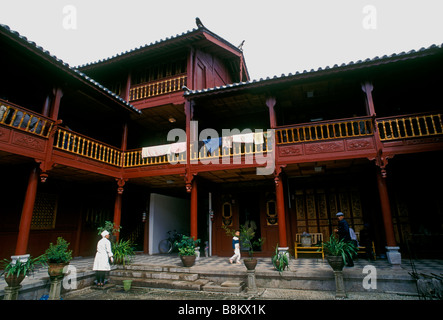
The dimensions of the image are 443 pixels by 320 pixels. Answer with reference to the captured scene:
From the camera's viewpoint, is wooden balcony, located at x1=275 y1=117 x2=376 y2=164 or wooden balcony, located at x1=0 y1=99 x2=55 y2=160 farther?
wooden balcony, located at x1=275 y1=117 x2=376 y2=164

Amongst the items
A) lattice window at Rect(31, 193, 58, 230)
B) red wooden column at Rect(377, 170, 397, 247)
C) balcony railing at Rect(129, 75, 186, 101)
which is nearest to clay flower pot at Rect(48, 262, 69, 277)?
lattice window at Rect(31, 193, 58, 230)

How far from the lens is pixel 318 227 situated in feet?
37.3

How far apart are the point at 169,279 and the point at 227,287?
2208 millimetres

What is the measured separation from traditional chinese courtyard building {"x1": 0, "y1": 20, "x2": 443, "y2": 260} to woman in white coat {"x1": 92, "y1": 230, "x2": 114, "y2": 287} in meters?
2.12

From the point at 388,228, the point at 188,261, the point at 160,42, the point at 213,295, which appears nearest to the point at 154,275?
the point at 188,261

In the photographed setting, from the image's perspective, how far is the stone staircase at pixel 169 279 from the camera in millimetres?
7410

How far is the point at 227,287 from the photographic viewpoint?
722 centimetres

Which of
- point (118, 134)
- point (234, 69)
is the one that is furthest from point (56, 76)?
point (234, 69)

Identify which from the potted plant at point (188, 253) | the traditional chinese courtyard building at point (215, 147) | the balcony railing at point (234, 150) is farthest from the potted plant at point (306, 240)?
the potted plant at point (188, 253)

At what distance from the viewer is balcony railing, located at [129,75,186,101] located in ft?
41.4

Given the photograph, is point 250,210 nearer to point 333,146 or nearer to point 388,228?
point 333,146

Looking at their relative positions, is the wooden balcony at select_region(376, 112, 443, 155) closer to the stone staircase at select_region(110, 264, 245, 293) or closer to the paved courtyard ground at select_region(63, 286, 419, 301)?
the paved courtyard ground at select_region(63, 286, 419, 301)

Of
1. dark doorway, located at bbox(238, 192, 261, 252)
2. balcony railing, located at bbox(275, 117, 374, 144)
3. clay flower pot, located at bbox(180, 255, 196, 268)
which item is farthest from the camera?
dark doorway, located at bbox(238, 192, 261, 252)
